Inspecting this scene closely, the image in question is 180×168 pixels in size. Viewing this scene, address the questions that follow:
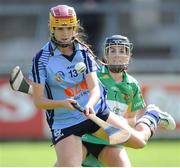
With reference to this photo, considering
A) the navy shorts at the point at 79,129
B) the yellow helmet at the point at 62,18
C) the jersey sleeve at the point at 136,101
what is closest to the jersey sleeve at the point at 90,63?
the yellow helmet at the point at 62,18

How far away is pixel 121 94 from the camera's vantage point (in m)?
7.84

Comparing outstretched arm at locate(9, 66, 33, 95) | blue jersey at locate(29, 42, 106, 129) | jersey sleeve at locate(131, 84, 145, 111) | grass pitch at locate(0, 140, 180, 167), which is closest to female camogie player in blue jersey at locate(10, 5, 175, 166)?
blue jersey at locate(29, 42, 106, 129)

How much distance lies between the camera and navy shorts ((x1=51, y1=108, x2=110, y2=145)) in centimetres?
731

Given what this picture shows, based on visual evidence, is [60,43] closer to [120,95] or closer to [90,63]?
[90,63]

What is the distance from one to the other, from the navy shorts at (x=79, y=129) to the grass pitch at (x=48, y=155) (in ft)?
13.2

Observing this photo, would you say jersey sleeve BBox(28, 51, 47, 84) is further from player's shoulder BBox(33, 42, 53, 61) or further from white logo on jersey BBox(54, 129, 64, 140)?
white logo on jersey BBox(54, 129, 64, 140)

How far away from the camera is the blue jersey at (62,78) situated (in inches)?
283

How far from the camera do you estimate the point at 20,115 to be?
15.2 m

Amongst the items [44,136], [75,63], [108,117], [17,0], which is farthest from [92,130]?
[17,0]

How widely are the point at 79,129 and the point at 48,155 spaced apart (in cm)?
564

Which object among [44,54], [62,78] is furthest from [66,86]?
[44,54]

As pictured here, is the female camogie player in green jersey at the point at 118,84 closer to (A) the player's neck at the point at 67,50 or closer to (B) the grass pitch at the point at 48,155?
→ (A) the player's neck at the point at 67,50

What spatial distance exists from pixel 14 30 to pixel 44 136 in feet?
15.8

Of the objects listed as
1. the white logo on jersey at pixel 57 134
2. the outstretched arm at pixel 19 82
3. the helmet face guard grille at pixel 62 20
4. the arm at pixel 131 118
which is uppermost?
the helmet face guard grille at pixel 62 20
